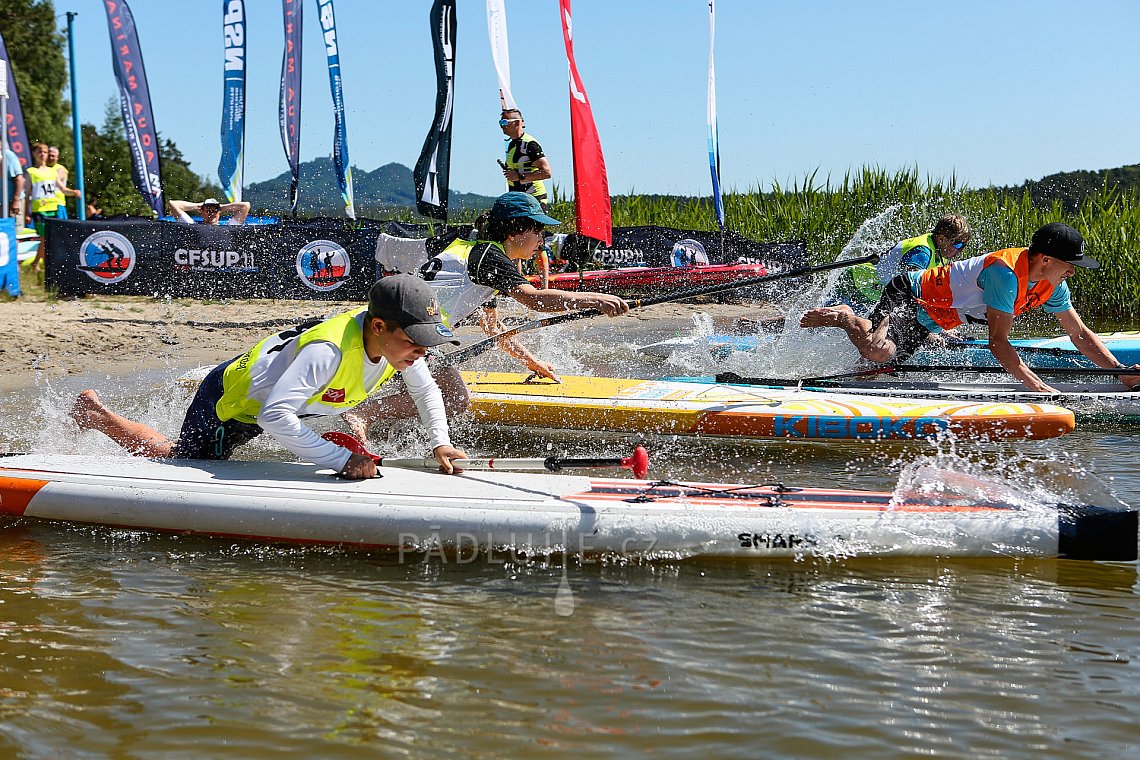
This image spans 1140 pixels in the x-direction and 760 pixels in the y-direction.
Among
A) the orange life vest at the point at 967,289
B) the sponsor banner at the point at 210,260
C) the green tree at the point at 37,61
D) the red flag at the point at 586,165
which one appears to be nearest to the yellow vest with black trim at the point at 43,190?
the sponsor banner at the point at 210,260

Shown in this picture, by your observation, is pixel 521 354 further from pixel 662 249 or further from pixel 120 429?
pixel 662 249

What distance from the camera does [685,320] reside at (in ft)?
48.0

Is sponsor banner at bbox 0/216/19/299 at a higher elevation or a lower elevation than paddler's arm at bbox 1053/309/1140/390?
higher

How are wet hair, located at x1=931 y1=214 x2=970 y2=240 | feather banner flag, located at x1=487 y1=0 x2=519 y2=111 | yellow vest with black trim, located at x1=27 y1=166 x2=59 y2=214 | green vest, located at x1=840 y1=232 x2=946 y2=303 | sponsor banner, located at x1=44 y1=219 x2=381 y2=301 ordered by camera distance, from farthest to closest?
yellow vest with black trim, located at x1=27 y1=166 x2=59 y2=214
sponsor banner, located at x1=44 y1=219 x2=381 y2=301
feather banner flag, located at x1=487 y1=0 x2=519 y2=111
green vest, located at x1=840 y1=232 x2=946 y2=303
wet hair, located at x1=931 y1=214 x2=970 y2=240

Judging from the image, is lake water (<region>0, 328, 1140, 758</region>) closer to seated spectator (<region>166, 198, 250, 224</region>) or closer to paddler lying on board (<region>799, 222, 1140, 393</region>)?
paddler lying on board (<region>799, 222, 1140, 393</region>)

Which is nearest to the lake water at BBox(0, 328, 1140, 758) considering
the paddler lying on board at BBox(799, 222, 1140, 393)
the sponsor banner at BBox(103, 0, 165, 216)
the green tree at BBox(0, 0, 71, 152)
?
the paddler lying on board at BBox(799, 222, 1140, 393)

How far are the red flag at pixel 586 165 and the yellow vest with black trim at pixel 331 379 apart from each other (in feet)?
15.2

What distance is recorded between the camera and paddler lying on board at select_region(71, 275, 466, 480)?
3.77 m

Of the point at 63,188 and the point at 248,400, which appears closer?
the point at 248,400

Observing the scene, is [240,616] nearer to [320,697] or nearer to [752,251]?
[320,697]

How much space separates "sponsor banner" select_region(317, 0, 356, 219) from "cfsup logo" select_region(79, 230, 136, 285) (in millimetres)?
3743

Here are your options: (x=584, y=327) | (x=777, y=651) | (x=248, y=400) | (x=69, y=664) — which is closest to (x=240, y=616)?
(x=69, y=664)

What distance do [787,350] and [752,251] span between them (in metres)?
6.63

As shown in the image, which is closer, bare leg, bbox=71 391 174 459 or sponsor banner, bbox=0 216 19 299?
bare leg, bbox=71 391 174 459
